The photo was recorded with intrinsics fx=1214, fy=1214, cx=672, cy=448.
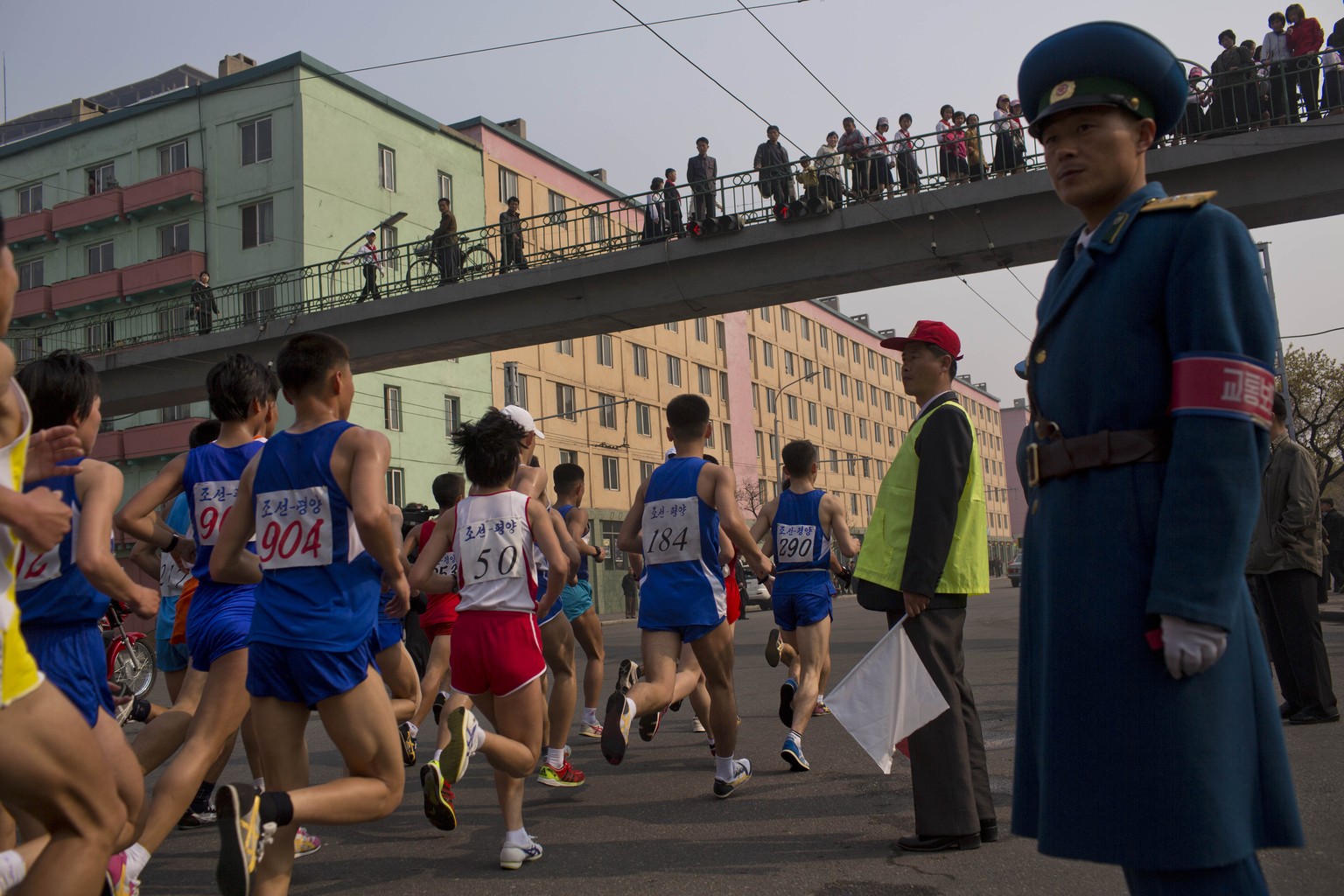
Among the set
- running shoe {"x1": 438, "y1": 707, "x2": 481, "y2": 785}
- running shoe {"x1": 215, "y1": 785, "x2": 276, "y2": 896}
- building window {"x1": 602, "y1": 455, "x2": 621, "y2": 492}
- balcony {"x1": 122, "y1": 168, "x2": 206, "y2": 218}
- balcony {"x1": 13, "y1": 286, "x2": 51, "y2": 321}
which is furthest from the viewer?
building window {"x1": 602, "y1": 455, "x2": 621, "y2": 492}

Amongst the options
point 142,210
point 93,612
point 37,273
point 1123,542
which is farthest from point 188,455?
point 37,273

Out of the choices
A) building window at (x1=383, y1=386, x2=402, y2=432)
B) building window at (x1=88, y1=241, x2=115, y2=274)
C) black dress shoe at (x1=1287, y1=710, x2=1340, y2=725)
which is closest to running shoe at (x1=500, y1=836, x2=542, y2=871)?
black dress shoe at (x1=1287, y1=710, x2=1340, y2=725)

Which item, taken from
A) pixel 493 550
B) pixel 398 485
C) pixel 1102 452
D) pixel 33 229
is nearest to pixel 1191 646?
pixel 1102 452

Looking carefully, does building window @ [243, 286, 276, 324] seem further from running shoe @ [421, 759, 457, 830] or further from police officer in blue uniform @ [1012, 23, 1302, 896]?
police officer in blue uniform @ [1012, 23, 1302, 896]

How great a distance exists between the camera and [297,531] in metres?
4.06

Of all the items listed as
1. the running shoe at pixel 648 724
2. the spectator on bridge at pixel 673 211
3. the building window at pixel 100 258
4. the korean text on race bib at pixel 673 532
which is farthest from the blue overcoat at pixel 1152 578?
Answer: the building window at pixel 100 258

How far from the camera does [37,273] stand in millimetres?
48469

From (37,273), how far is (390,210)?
15.3 meters

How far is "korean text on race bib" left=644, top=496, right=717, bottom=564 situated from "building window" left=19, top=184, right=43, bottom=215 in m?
49.9

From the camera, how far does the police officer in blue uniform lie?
2297mm

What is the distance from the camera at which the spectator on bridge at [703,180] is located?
22.3 m

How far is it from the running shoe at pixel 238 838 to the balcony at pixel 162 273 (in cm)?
4317

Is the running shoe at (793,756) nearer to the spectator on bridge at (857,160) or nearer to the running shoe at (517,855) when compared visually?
the running shoe at (517,855)

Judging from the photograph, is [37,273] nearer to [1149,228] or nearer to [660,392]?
[660,392]
